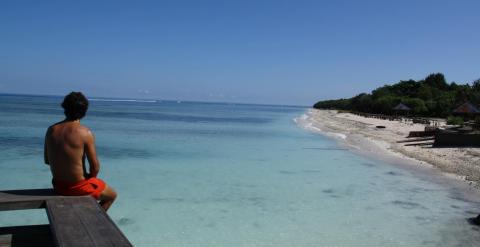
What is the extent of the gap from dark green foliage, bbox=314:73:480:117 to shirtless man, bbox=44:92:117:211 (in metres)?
49.0

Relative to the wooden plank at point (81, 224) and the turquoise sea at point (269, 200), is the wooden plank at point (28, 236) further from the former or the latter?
the turquoise sea at point (269, 200)

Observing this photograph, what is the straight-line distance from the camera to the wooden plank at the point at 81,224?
2.72 meters

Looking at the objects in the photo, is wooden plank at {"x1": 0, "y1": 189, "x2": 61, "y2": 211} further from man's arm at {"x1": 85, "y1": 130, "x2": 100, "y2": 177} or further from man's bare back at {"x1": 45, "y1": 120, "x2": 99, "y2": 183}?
man's arm at {"x1": 85, "y1": 130, "x2": 100, "y2": 177}

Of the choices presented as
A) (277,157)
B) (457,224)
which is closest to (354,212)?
(457,224)

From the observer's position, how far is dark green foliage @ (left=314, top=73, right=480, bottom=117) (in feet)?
175

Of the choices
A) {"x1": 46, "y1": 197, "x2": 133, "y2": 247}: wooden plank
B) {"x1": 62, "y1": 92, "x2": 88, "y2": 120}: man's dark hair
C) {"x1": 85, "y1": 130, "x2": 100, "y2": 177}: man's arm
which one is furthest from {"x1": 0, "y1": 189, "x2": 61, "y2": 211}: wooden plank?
{"x1": 62, "y1": 92, "x2": 88, "y2": 120}: man's dark hair

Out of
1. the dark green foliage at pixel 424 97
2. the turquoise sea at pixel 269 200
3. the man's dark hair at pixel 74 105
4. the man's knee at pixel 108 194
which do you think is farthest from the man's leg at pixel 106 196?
the dark green foliage at pixel 424 97

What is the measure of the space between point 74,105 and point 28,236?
136cm

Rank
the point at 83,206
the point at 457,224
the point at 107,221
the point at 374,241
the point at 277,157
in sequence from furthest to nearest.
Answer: the point at 277,157
the point at 457,224
the point at 374,241
the point at 83,206
the point at 107,221

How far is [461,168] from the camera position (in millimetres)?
13547

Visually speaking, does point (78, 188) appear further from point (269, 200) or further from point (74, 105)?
point (269, 200)

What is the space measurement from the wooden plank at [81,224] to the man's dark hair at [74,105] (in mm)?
678

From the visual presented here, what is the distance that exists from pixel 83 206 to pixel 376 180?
10320mm

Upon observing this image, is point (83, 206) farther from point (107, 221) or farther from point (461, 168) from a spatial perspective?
point (461, 168)
